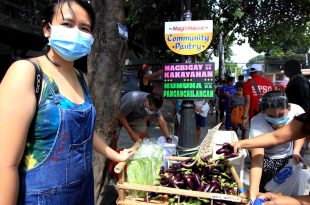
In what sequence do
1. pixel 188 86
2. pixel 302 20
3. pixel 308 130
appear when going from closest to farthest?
pixel 308 130 < pixel 188 86 < pixel 302 20

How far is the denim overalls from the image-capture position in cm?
144

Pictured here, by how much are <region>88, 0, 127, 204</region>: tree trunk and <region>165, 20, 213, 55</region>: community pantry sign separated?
1.87 meters

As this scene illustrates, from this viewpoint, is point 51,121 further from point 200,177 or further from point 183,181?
point 200,177

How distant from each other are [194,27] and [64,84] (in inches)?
142

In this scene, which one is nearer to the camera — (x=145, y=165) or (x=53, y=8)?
(x=53, y=8)

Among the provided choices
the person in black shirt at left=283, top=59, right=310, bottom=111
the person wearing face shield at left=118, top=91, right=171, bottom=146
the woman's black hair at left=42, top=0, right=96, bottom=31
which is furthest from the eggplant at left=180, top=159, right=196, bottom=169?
the person in black shirt at left=283, top=59, right=310, bottom=111

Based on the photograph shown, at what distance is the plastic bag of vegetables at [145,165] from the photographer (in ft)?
8.34

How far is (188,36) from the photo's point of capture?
4.97 meters

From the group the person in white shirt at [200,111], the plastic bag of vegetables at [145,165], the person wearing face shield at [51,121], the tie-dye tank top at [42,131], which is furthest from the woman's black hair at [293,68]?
the tie-dye tank top at [42,131]

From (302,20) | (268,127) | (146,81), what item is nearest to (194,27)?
(146,81)

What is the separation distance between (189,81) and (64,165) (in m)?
3.45

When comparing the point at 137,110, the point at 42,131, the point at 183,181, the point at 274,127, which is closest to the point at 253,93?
the point at 137,110

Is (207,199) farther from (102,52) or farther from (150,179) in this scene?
(102,52)

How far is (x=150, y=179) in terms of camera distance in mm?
2627
